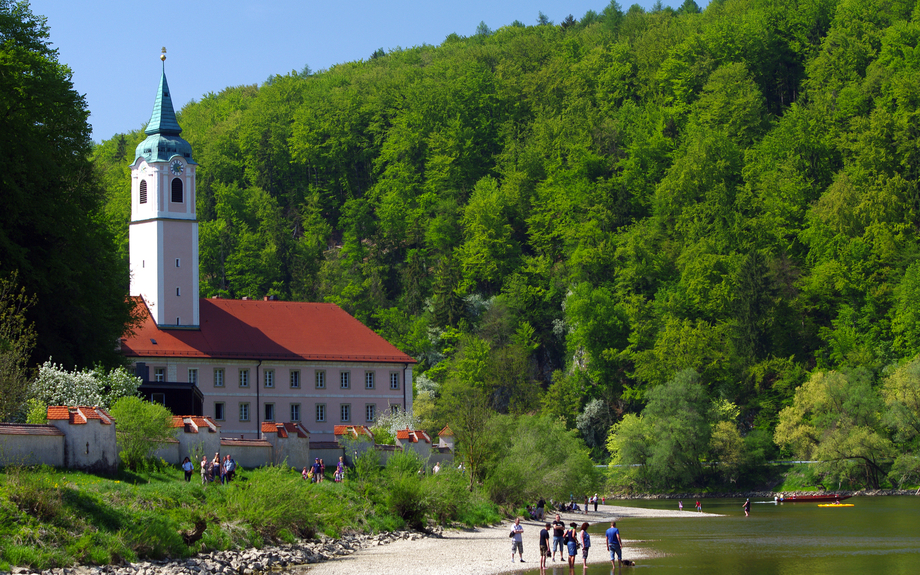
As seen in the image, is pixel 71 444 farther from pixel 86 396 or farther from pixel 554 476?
pixel 554 476

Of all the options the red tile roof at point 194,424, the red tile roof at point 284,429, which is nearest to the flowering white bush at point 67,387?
the red tile roof at point 194,424

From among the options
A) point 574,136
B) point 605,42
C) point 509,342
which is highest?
point 605,42

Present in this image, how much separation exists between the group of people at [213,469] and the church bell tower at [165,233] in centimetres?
3355

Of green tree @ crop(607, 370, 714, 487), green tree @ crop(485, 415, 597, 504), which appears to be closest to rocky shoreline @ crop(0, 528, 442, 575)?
green tree @ crop(485, 415, 597, 504)

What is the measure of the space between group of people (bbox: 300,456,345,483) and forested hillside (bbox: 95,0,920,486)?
25197 mm

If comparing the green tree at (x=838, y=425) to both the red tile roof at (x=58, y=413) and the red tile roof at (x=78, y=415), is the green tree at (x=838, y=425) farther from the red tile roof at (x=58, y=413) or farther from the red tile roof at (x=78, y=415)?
the red tile roof at (x=58, y=413)

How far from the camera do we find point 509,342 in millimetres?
Result: 101625

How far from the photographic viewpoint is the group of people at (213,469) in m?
37.2

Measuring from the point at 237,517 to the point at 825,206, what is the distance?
67387mm

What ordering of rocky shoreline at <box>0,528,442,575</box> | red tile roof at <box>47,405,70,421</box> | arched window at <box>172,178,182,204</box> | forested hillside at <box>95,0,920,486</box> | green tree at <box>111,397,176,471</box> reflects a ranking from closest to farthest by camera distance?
rocky shoreline at <box>0,528,442,575</box>
red tile roof at <box>47,405,70,421</box>
green tree at <box>111,397,176,471</box>
arched window at <box>172,178,182,204</box>
forested hillside at <box>95,0,920,486</box>

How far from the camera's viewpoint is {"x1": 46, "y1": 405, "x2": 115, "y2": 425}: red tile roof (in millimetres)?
32062

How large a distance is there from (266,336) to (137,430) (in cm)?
3633

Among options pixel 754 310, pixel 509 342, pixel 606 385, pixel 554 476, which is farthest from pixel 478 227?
pixel 554 476

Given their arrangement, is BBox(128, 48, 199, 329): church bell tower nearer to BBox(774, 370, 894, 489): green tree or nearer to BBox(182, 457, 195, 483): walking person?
BBox(182, 457, 195, 483): walking person
